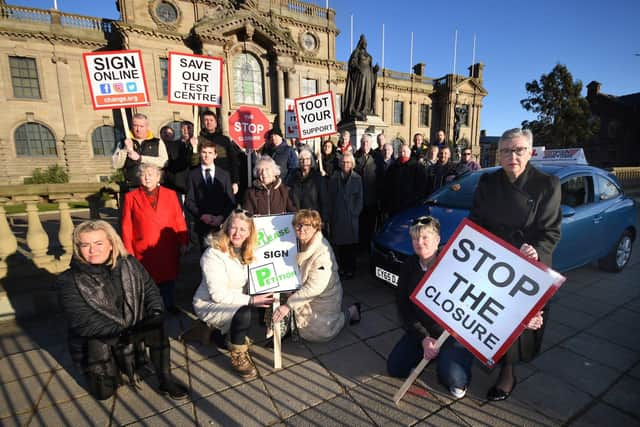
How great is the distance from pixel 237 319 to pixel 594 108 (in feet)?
165

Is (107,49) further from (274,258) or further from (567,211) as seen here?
(567,211)

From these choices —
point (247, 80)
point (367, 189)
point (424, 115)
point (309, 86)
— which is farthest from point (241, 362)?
point (424, 115)

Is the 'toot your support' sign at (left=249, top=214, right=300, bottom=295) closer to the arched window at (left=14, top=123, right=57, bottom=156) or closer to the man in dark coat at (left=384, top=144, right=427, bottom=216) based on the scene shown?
the man in dark coat at (left=384, top=144, right=427, bottom=216)

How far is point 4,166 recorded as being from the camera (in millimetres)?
19453

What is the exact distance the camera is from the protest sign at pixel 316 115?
17.6 ft

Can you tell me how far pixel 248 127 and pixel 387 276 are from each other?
3.46m

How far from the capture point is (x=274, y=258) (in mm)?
2988

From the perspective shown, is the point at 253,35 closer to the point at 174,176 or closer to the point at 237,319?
the point at 174,176

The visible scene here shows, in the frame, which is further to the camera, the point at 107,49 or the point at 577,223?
the point at 107,49

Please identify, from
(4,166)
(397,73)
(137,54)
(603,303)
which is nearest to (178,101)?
(137,54)

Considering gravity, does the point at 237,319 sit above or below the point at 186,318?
above

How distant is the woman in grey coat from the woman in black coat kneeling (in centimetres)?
275

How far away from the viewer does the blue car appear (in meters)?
3.79

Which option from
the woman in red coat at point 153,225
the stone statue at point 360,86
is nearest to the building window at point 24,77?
the stone statue at point 360,86
